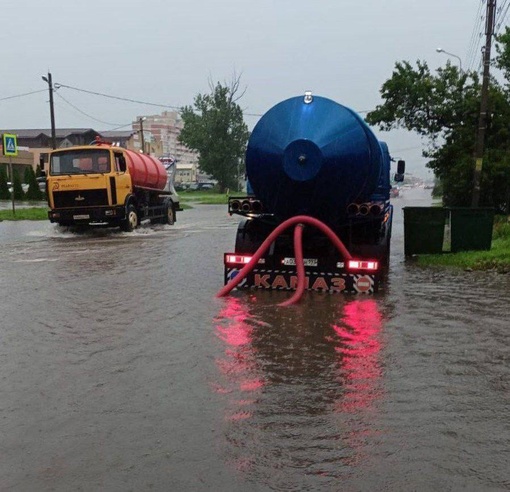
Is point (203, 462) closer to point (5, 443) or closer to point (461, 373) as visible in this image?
point (5, 443)

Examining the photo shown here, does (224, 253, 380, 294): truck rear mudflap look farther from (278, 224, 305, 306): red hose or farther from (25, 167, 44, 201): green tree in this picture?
(25, 167, 44, 201): green tree

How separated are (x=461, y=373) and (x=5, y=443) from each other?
3799 mm

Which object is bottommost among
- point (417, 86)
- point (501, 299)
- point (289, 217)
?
point (501, 299)

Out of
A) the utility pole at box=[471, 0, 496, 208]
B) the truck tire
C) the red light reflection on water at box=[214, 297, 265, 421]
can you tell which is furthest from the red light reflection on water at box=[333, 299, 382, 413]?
the truck tire

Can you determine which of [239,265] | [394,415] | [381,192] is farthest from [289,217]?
[394,415]

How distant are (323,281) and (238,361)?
386cm

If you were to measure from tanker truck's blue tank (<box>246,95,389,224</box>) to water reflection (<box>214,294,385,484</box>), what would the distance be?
1710 mm

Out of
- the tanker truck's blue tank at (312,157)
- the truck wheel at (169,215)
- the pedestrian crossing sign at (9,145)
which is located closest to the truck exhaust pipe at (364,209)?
the tanker truck's blue tank at (312,157)

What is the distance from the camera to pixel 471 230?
46.4 ft

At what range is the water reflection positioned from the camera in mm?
4121

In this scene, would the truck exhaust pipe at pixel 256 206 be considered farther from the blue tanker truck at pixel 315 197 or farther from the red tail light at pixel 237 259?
the red tail light at pixel 237 259

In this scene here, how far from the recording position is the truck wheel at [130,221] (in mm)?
21203

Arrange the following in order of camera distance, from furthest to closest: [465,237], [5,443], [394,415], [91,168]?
[91,168]
[465,237]
[394,415]
[5,443]

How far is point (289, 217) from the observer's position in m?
10.2
